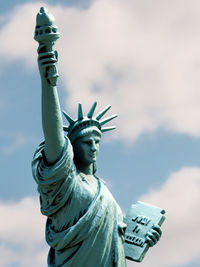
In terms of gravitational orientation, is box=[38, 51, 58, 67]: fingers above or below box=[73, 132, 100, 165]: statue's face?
above

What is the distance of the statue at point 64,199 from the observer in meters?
11.1

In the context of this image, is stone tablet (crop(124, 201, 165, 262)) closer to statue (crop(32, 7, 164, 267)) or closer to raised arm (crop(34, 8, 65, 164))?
statue (crop(32, 7, 164, 267))

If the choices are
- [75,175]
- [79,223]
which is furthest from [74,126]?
[79,223]

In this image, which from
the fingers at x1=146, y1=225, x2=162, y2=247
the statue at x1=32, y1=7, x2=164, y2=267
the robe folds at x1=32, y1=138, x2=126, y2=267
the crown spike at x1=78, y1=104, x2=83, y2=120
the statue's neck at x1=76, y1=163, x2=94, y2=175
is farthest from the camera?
the fingers at x1=146, y1=225, x2=162, y2=247

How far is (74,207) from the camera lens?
1145cm

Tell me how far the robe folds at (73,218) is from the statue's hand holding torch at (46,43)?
3.55ft

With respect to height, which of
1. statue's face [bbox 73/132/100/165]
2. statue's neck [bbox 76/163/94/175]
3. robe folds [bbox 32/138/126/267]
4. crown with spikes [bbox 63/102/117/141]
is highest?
crown with spikes [bbox 63/102/117/141]

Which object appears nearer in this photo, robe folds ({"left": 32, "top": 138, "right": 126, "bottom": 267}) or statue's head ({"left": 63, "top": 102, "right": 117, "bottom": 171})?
robe folds ({"left": 32, "top": 138, "right": 126, "bottom": 267})

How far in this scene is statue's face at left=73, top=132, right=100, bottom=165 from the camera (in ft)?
39.2

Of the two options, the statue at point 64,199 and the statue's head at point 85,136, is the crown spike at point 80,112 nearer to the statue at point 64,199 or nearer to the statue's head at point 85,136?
the statue's head at point 85,136

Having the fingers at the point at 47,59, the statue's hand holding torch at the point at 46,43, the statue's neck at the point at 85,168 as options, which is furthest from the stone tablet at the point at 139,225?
the fingers at the point at 47,59

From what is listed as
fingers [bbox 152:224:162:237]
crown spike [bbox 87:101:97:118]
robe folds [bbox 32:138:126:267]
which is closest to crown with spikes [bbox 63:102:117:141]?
crown spike [bbox 87:101:97:118]

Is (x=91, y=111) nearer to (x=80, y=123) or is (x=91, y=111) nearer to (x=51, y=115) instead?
(x=80, y=123)

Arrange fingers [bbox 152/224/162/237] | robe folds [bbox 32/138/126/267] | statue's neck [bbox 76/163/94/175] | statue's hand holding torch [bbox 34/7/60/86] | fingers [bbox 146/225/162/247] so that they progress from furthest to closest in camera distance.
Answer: fingers [bbox 152/224/162/237] < fingers [bbox 146/225/162/247] < statue's neck [bbox 76/163/94/175] < robe folds [bbox 32/138/126/267] < statue's hand holding torch [bbox 34/7/60/86]
